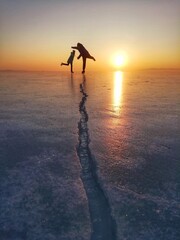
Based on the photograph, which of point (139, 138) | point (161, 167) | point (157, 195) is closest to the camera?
point (157, 195)

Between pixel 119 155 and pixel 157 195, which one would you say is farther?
pixel 119 155

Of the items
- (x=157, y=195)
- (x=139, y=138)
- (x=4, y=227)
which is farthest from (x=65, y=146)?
(x=4, y=227)

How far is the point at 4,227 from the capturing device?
5.58 feet

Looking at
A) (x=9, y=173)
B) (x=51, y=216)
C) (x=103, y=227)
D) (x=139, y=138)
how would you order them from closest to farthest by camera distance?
1. (x=103, y=227)
2. (x=51, y=216)
3. (x=9, y=173)
4. (x=139, y=138)

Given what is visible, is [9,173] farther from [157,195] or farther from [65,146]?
[157,195]

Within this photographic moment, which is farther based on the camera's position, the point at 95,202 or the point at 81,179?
the point at 81,179

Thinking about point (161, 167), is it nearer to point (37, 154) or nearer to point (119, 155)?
point (119, 155)

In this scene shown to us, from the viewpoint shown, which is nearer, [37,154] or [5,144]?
[37,154]

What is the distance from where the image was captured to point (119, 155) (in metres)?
3.01

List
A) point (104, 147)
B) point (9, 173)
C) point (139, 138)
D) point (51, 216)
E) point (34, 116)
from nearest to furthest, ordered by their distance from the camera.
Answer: point (51, 216), point (9, 173), point (104, 147), point (139, 138), point (34, 116)

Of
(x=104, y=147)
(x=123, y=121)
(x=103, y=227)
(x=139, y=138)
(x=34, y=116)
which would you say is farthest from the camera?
(x=34, y=116)

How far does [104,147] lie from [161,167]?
0.74 m

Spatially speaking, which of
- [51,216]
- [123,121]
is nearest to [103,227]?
[51,216]

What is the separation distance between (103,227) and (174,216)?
0.43 meters
